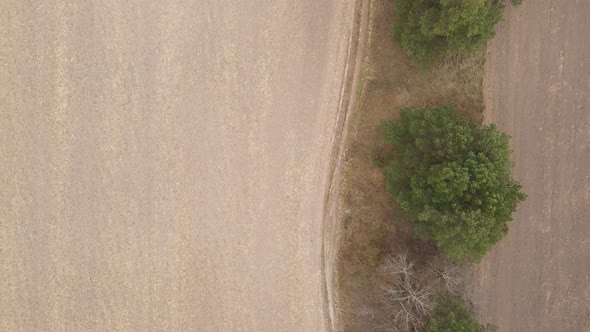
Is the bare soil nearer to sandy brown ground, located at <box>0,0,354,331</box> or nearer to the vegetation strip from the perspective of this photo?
the vegetation strip

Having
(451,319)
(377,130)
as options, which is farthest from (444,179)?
(451,319)

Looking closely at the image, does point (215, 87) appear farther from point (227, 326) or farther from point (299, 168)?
point (227, 326)

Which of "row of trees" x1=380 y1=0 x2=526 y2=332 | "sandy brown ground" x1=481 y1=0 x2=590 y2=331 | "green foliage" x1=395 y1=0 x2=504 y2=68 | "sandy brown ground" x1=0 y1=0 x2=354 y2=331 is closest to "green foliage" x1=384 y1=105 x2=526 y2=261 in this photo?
"row of trees" x1=380 y1=0 x2=526 y2=332

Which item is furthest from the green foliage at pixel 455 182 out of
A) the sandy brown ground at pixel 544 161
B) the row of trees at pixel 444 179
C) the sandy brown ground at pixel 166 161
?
the sandy brown ground at pixel 166 161

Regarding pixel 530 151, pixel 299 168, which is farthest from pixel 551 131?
pixel 299 168

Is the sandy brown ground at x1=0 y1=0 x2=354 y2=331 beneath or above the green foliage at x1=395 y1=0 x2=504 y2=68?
beneath
